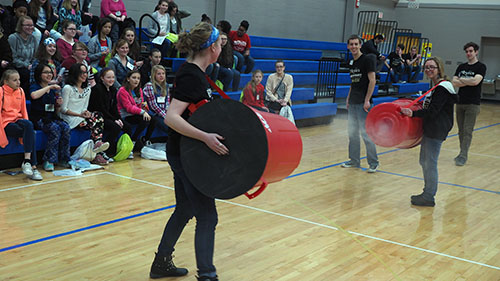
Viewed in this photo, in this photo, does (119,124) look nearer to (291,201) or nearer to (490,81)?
(291,201)

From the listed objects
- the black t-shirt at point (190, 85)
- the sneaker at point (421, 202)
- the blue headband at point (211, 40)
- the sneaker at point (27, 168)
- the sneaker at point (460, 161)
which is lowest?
the sneaker at point (460, 161)

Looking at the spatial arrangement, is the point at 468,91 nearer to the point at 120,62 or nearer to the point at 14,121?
the point at 120,62

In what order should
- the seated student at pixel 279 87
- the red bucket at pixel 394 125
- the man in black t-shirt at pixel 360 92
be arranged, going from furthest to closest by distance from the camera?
the seated student at pixel 279 87 < the man in black t-shirt at pixel 360 92 < the red bucket at pixel 394 125

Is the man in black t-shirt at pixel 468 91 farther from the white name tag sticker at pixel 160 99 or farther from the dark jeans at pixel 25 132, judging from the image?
the dark jeans at pixel 25 132

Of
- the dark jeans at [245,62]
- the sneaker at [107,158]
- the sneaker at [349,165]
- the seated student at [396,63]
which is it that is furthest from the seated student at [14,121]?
the seated student at [396,63]

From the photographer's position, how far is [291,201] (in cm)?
538

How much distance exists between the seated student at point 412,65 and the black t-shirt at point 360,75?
34.7ft

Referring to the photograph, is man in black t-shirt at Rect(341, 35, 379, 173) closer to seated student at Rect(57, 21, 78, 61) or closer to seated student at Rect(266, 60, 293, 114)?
seated student at Rect(266, 60, 293, 114)

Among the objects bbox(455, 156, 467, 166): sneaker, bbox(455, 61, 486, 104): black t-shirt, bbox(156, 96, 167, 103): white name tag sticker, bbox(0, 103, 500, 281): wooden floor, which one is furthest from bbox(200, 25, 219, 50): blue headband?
bbox(455, 156, 467, 166): sneaker

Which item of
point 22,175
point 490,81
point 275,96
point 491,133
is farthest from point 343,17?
point 22,175

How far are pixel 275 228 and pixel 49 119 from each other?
3.31 m

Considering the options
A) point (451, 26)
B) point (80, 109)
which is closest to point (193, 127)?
point (80, 109)

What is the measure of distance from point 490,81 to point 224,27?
13.0 metres

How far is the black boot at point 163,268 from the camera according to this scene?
3.33 metres
